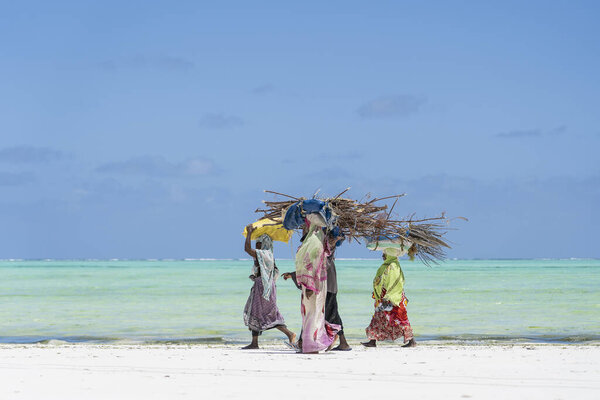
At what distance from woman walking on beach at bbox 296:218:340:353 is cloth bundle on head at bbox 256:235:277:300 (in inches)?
31.2

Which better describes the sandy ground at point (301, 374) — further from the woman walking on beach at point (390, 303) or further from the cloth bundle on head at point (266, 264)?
the cloth bundle on head at point (266, 264)

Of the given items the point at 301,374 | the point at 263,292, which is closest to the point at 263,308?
the point at 263,292

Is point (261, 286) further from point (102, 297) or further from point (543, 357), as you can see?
point (102, 297)

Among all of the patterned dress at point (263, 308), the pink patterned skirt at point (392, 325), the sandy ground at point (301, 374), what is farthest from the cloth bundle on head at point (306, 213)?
the pink patterned skirt at point (392, 325)

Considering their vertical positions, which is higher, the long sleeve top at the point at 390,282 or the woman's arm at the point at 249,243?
the woman's arm at the point at 249,243

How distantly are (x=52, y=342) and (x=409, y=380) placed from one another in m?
7.98

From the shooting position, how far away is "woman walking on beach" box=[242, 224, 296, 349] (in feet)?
33.8

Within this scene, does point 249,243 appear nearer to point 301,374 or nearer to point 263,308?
point 263,308

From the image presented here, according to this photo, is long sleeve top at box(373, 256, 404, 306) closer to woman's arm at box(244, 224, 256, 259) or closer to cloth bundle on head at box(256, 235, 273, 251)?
cloth bundle on head at box(256, 235, 273, 251)

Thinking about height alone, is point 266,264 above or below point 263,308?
above

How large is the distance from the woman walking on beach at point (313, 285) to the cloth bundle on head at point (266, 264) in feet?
2.60

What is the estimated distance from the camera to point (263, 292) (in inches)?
412

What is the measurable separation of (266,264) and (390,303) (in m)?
1.95

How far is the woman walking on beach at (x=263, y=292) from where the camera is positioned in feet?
33.8
